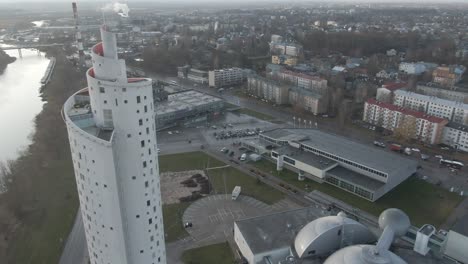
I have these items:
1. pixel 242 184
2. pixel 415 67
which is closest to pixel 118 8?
pixel 242 184

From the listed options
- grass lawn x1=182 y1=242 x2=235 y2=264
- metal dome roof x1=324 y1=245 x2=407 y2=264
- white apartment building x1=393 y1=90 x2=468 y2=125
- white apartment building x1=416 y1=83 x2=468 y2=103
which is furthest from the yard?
white apartment building x1=416 y1=83 x2=468 y2=103

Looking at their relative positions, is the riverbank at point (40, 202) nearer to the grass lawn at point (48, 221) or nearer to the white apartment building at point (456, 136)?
the grass lawn at point (48, 221)

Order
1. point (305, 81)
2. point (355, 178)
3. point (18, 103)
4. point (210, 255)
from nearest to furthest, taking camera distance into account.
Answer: point (210, 255) → point (355, 178) → point (18, 103) → point (305, 81)

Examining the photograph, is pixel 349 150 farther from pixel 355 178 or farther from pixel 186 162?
pixel 186 162

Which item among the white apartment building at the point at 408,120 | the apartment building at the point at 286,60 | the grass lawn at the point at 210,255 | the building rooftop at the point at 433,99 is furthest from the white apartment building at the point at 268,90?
the grass lawn at the point at 210,255

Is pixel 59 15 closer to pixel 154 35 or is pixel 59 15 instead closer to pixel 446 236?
pixel 154 35

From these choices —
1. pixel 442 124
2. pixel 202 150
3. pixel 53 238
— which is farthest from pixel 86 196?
pixel 442 124
